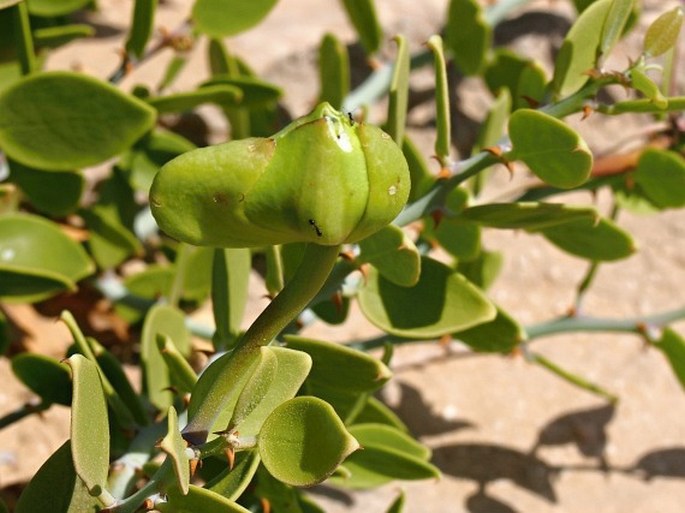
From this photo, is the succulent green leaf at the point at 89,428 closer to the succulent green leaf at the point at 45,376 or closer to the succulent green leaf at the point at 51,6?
the succulent green leaf at the point at 45,376

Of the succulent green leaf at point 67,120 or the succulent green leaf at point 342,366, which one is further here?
the succulent green leaf at point 67,120

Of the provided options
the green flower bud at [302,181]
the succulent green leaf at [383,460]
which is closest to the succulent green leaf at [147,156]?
the succulent green leaf at [383,460]

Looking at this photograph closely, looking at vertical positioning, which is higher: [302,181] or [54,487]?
[302,181]

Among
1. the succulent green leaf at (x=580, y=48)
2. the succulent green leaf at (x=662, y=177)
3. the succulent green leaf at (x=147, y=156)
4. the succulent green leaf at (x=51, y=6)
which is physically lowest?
the succulent green leaf at (x=147, y=156)

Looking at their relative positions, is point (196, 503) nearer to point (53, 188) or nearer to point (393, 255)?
point (393, 255)

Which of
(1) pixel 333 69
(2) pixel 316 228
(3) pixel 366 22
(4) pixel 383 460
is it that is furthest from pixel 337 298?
(3) pixel 366 22

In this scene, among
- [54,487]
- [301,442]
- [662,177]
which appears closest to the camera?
[301,442]

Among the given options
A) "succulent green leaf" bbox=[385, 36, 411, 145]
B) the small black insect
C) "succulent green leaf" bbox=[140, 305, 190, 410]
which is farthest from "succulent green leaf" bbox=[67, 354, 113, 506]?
"succulent green leaf" bbox=[385, 36, 411, 145]
